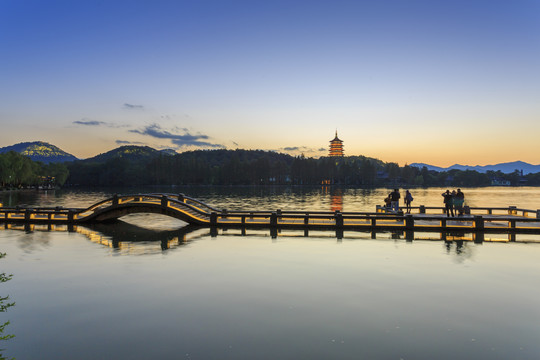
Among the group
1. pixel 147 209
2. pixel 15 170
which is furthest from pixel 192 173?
pixel 147 209

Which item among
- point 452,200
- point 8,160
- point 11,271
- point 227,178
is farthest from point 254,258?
point 227,178

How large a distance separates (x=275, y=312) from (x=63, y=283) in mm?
8101

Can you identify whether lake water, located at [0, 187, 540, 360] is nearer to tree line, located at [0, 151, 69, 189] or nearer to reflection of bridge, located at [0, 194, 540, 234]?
reflection of bridge, located at [0, 194, 540, 234]

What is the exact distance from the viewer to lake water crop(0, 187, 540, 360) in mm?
8180

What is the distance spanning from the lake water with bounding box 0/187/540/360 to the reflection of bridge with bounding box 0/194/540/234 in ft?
13.7

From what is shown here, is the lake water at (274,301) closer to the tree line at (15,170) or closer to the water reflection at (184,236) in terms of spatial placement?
the water reflection at (184,236)

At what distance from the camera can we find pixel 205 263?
52.4 ft

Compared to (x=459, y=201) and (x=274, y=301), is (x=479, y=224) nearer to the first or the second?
(x=459, y=201)

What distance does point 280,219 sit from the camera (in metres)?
27.0

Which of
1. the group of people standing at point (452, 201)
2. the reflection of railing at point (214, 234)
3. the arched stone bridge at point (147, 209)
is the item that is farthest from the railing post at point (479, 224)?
the arched stone bridge at point (147, 209)

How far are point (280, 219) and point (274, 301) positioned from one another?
16.0 meters

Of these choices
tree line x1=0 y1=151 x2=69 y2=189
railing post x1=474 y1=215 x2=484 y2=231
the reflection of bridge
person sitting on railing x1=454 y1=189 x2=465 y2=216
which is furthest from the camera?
tree line x1=0 y1=151 x2=69 y2=189

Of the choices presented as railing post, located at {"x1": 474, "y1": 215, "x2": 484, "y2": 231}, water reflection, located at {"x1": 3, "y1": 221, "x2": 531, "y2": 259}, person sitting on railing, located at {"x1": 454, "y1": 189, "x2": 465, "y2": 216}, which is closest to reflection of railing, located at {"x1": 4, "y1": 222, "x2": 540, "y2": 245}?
water reflection, located at {"x1": 3, "y1": 221, "x2": 531, "y2": 259}

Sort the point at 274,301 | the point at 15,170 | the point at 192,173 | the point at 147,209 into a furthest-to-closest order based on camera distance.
Answer: the point at 192,173, the point at 15,170, the point at 147,209, the point at 274,301
